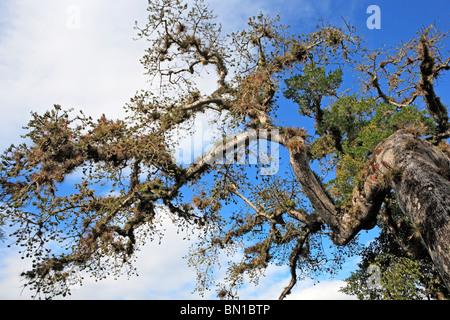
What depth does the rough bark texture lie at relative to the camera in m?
5.29

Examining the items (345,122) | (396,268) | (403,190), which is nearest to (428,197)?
(403,190)

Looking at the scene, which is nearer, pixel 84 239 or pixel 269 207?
pixel 84 239

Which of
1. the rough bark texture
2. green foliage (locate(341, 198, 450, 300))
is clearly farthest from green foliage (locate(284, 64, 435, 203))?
green foliage (locate(341, 198, 450, 300))

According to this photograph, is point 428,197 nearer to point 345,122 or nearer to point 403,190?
point 403,190

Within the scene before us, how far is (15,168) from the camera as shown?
829 cm

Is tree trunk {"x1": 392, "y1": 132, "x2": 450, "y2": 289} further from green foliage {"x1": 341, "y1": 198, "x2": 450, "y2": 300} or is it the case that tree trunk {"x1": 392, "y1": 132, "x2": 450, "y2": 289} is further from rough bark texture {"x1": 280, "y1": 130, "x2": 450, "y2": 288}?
green foliage {"x1": 341, "y1": 198, "x2": 450, "y2": 300}

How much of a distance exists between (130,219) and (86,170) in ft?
8.67

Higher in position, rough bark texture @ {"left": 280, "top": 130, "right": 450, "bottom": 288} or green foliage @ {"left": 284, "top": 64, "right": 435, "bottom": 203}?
green foliage @ {"left": 284, "top": 64, "right": 435, "bottom": 203}

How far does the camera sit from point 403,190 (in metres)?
6.42

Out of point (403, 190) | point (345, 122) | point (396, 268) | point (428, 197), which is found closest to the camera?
point (428, 197)

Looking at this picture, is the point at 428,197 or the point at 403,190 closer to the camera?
the point at 428,197
